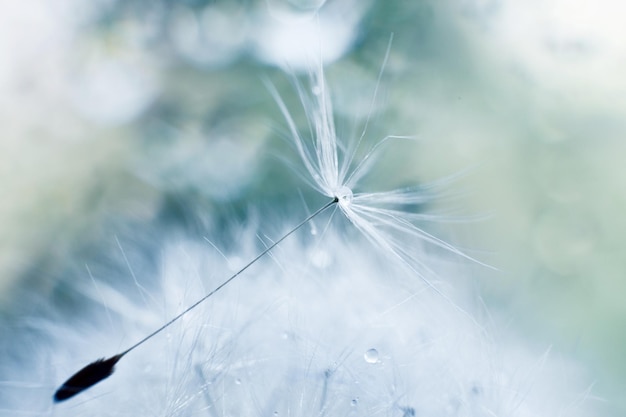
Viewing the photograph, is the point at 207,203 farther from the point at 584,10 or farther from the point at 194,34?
the point at 584,10

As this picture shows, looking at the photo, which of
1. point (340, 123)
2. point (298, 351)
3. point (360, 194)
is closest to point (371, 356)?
point (298, 351)

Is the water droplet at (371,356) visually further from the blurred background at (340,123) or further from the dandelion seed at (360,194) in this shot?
the blurred background at (340,123)

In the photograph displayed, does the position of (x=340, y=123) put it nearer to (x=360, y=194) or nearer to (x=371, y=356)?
(x=360, y=194)

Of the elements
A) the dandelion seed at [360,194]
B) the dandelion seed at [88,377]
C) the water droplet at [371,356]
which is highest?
the dandelion seed at [360,194]

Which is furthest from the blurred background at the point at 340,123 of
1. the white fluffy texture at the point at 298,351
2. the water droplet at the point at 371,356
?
the water droplet at the point at 371,356

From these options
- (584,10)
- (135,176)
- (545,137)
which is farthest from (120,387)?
(584,10)

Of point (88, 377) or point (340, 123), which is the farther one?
point (340, 123)
